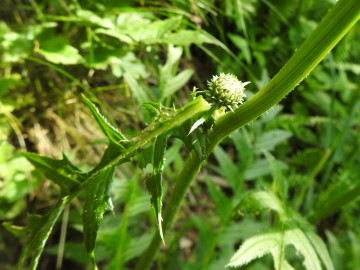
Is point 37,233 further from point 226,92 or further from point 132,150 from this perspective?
point 226,92

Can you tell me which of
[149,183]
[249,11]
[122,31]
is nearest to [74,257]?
[122,31]

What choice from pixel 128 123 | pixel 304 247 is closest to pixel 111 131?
pixel 304 247

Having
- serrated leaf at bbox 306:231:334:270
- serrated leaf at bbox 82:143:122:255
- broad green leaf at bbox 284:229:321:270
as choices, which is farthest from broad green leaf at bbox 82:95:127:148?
serrated leaf at bbox 306:231:334:270

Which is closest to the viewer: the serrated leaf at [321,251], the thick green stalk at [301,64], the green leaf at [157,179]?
the thick green stalk at [301,64]

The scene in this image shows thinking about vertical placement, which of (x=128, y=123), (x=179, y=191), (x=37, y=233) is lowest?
(x=37, y=233)

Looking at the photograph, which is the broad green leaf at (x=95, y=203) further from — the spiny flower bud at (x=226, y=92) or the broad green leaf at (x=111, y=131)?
the spiny flower bud at (x=226, y=92)

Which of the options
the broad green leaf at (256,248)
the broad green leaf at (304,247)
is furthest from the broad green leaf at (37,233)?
the broad green leaf at (304,247)
